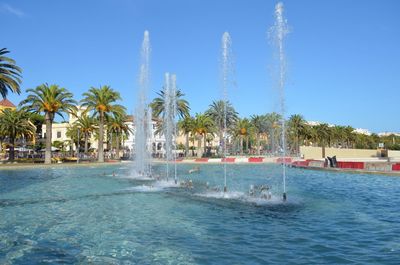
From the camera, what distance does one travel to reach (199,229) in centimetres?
1241

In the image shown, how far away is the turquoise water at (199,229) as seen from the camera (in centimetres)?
939

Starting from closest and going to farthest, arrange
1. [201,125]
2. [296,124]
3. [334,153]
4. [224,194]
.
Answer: [224,194]
[201,125]
[334,153]
[296,124]

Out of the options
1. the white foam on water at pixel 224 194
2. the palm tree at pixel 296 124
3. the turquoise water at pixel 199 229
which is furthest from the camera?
the palm tree at pixel 296 124

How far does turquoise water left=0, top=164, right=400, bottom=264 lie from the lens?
9391 mm

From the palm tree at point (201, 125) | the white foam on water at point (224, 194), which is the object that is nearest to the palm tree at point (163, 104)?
the palm tree at point (201, 125)

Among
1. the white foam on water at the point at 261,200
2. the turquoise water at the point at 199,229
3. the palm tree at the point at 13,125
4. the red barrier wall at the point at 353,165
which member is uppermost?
the palm tree at the point at 13,125

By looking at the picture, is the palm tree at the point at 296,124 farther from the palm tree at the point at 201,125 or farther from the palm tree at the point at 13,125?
the palm tree at the point at 13,125

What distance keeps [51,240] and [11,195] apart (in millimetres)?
11918

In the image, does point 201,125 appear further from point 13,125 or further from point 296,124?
point 13,125

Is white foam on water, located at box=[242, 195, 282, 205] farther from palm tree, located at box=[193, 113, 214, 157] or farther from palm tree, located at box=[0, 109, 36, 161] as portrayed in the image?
palm tree, located at box=[193, 113, 214, 157]

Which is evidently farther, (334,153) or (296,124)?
(296,124)

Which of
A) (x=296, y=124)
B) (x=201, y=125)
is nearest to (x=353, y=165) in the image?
(x=201, y=125)

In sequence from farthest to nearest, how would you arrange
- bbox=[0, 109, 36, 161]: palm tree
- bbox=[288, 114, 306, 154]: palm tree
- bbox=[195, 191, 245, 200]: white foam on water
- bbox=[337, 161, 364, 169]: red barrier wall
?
bbox=[288, 114, 306, 154]: palm tree
bbox=[0, 109, 36, 161]: palm tree
bbox=[337, 161, 364, 169]: red barrier wall
bbox=[195, 191, 245, 200]: white foam on water

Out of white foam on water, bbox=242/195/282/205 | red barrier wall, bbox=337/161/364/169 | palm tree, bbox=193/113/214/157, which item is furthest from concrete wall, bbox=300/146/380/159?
white foam on water, bbox=242/195/282/205
